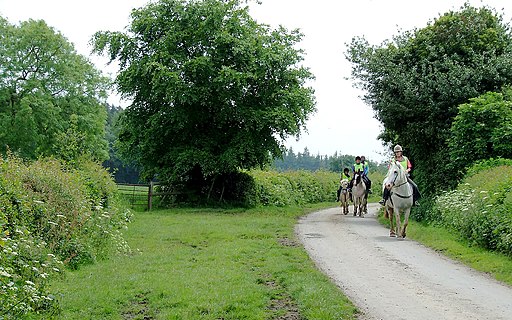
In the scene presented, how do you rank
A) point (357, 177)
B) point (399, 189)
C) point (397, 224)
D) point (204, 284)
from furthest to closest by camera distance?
1. point (357, 177)
2. point (397, 224)
3. point (399, 189)
4. point (204, 284)

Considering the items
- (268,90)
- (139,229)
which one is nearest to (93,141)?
(268,90)

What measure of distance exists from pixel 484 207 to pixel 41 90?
4240 centimetres

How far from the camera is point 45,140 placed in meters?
46.2

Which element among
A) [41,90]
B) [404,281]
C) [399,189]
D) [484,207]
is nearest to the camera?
[404,281]

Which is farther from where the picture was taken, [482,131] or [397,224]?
[482,131]

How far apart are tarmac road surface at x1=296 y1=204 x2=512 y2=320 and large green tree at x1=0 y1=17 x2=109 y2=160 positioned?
1356 inches

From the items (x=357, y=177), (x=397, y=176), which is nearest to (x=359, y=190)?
(x=357, y=177)

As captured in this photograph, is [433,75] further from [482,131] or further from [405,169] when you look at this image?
[405,169]

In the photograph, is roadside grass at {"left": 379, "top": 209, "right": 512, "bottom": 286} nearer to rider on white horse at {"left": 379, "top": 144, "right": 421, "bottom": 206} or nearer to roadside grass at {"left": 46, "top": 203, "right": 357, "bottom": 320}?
rider on white horse at {"left": 379, "top": 144, "right": 421, "bottom": 206}

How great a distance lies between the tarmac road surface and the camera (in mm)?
7781

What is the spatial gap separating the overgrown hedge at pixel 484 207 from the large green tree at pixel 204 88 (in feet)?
38.2

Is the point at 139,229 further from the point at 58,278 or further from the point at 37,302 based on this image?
the point at 37,302

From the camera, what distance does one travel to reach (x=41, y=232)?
10148 millimetres

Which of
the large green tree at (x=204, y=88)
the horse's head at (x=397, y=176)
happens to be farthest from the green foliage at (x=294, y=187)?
the horse's head at (x=397, y=176)
